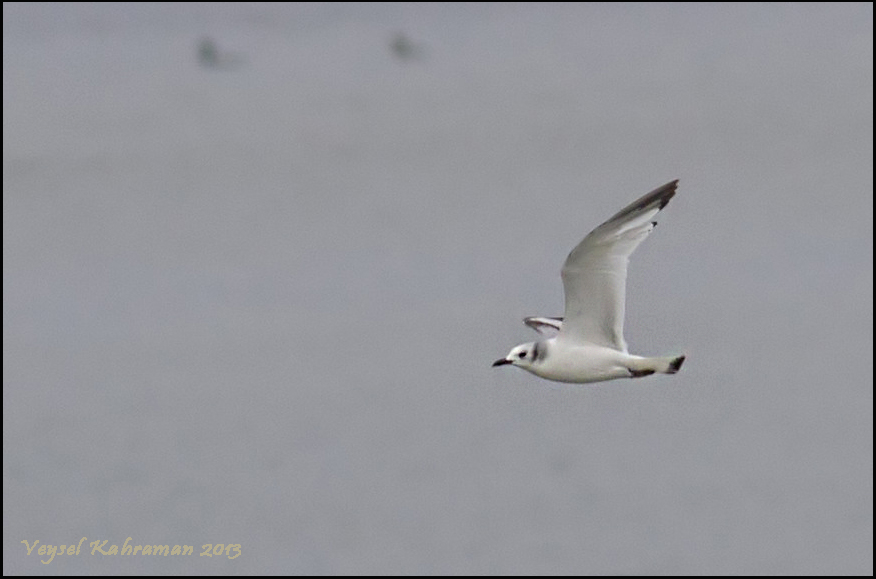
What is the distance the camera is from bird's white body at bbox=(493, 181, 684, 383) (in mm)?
7008

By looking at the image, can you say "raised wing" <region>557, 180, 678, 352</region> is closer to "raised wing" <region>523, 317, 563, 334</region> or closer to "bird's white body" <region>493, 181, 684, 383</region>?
"bird's white body" <region>493, 181, 684, 383</region>

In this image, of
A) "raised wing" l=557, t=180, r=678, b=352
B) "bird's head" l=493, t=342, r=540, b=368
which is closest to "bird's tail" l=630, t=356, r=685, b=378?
"raised wing" l=557, t=180, r=678, b=352

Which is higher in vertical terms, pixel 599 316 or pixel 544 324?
pixel 544 324

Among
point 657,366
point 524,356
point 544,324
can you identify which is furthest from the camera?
point 544,324

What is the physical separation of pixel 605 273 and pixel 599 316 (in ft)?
0.66

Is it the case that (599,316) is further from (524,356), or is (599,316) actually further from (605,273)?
(524,356)

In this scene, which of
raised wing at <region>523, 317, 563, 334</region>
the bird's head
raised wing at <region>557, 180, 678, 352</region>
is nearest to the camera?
raised wing at <region>557, 180, 678, 352</region>

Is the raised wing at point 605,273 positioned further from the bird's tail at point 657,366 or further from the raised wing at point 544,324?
the raised wing at point 544,324

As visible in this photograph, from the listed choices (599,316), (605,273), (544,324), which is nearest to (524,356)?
(599,316)

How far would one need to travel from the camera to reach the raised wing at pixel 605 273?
6996 millimetres

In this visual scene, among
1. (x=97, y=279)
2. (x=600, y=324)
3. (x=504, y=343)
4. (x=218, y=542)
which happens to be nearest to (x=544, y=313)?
(x=504, y=343)

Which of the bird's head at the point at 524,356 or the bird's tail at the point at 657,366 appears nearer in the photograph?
the bird's tail at the point at 657,366

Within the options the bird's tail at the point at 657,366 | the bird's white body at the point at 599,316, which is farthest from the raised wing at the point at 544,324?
the bird's tail at the point at 657,366

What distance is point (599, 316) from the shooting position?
23.7 feet
